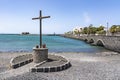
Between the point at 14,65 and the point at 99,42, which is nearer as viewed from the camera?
the point at 14,65

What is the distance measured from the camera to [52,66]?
17547mm

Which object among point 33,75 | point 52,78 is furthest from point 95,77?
point 33,75

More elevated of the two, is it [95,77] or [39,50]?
[39,50]

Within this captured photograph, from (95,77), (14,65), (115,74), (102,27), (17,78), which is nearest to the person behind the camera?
(17,78)

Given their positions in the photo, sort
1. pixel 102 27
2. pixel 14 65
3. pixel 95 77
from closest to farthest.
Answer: pixel 95 77, pixel 14 65, pixel 102 27

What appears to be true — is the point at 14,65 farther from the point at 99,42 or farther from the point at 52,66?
the point at 99,42

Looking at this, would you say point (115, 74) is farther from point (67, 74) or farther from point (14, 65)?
point (14, 65)

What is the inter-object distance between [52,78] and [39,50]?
4.79m

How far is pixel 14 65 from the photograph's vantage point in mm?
18406

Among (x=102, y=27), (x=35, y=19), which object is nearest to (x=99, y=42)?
(x=35, y=19)

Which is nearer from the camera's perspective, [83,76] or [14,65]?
[83,76]

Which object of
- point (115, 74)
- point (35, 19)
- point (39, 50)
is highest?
point (35, 19)

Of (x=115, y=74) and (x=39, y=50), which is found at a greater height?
(x=39, y=50)

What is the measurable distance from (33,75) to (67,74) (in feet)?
9.04
